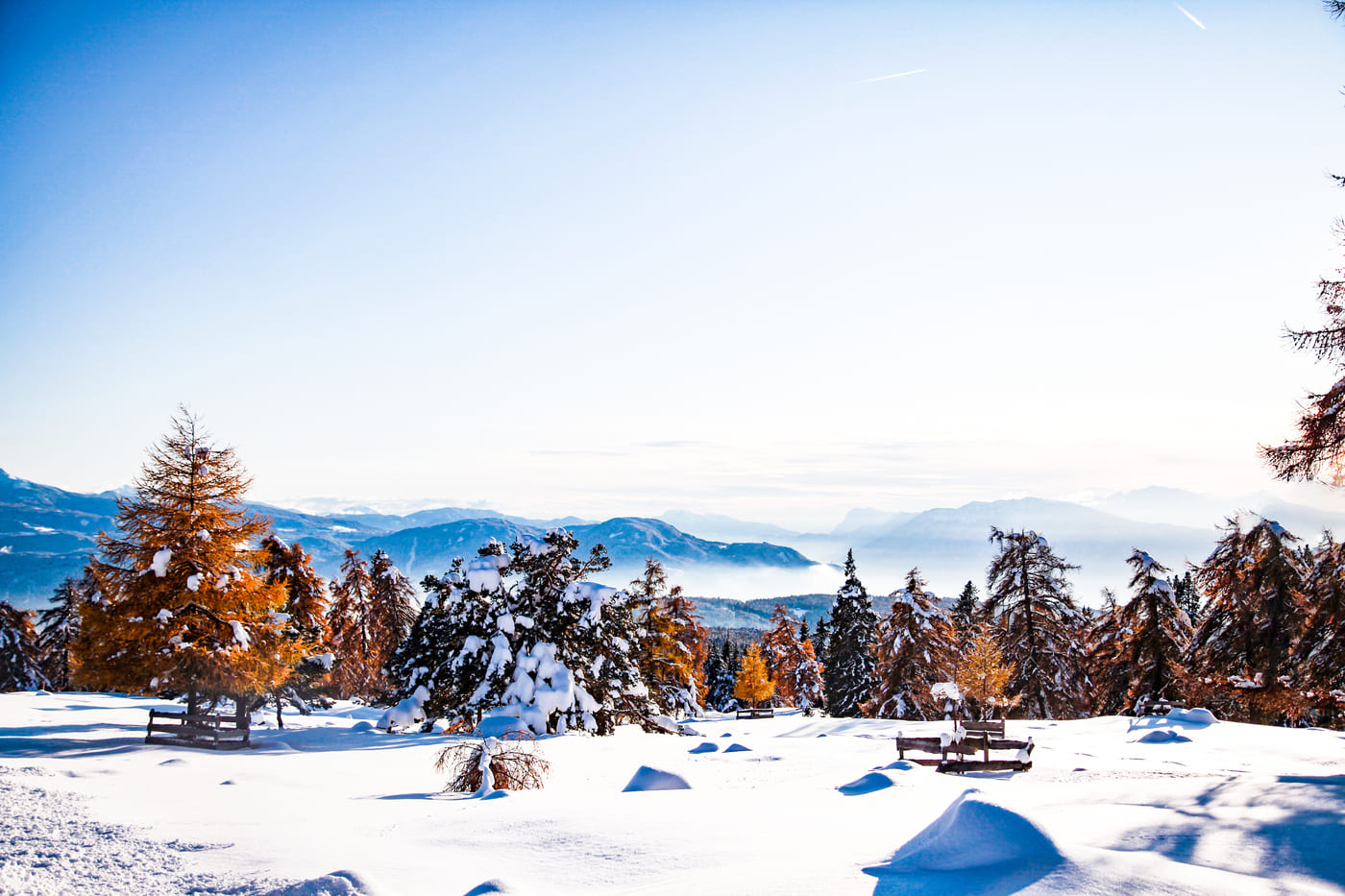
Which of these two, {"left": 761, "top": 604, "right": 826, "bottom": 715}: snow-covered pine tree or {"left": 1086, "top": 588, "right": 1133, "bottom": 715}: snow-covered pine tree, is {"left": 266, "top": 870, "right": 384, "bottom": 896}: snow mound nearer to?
{"left": 1086, "top": 588, "right": 1133, "bottom": 715}: snow-covered pine tree

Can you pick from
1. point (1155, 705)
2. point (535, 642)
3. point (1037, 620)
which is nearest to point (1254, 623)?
point (1155, 705)

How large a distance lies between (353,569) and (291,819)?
41.3 m

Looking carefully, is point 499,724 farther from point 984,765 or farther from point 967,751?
point 984,765

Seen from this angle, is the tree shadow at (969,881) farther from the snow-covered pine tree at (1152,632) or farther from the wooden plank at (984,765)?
the snow-covered pine tree at (1152,632)

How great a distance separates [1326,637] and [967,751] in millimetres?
12274

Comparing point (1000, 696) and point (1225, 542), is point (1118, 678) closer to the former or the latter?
point (1225, 542)

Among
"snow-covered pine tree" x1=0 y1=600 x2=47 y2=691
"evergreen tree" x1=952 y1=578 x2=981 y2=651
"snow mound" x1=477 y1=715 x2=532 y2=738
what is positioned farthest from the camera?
"evergreen tree" x1=952 y1=578 x2=981 y2=651

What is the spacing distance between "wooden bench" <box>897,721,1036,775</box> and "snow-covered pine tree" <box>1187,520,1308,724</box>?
16.0 meters

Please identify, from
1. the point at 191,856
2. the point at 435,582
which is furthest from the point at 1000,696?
the point at 191,856

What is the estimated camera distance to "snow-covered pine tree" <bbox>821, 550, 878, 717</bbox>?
51812mm

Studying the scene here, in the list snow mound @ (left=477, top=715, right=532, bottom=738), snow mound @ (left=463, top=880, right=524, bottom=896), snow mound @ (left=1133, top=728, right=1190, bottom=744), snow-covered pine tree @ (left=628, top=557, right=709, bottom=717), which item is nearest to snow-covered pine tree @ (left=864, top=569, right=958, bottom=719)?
snow-covered pine tree @ (left=628, top=557, right=709, bottom=717)

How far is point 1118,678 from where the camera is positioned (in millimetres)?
36500

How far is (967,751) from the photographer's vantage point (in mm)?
20047

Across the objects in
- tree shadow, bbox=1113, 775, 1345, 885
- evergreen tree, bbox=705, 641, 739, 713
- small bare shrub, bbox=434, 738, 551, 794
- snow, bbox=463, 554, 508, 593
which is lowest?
evergreen tree, bbox=705, 641, 739, 713
